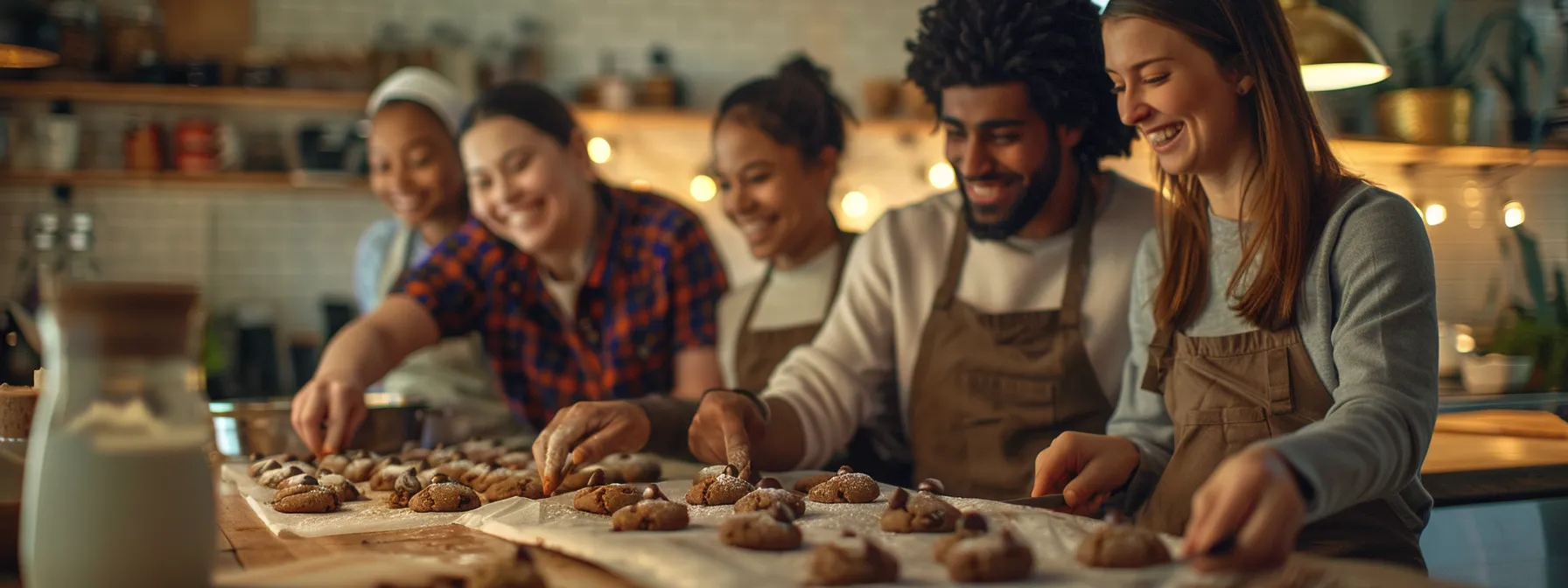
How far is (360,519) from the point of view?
1.30 m

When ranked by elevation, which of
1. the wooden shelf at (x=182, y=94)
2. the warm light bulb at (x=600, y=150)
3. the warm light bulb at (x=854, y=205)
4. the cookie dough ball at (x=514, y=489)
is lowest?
the cookie dough ball at (x=514, y=489)

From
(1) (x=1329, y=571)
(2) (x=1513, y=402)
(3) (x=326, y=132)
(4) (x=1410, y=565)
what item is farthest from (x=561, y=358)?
(3) (x=326, y=132)

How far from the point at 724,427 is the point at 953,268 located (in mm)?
493

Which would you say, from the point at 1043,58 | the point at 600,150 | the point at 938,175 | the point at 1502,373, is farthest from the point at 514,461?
the point at 938,175

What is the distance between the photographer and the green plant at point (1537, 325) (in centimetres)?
318

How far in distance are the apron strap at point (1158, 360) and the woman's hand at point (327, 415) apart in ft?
3.71

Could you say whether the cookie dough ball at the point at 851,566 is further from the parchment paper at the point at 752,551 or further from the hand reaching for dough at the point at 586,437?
the hand reaching for dough at the point at 586,437

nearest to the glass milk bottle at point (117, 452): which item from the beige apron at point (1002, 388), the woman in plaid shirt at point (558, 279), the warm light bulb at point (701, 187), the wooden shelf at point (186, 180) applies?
the beige apron at point (1002, 388)

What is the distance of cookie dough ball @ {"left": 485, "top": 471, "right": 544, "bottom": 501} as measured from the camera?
55.3 inches

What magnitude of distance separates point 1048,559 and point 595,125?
188 inches

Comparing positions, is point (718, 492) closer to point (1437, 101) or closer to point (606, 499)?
point (606, 499)

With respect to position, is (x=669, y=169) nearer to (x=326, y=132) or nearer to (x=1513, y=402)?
(x=326, y=132)

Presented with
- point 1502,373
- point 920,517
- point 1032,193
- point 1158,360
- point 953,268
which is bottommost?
point 1502,373

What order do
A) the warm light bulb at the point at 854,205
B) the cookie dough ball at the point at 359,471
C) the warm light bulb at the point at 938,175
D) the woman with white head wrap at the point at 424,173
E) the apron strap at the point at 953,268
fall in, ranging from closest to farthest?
1. the cookie dough ball at the point at 359,471
2. the apron strap at the point at 953,268
3. the woman with white head wrap at the point at 424,173
4. the warm light bulb at the point at 854,205
5. the warm light bulb at the point at 938,175
